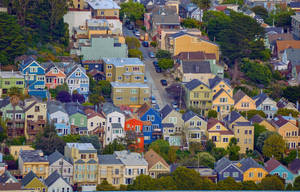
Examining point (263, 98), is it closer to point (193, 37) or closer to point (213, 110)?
point (213, 110)

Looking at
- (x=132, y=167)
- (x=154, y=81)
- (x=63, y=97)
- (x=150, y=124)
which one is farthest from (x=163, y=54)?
(x=132, y=167)

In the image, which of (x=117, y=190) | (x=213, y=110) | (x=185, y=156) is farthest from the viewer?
(x=213, y=110)

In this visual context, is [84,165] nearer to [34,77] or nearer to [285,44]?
[34,77]

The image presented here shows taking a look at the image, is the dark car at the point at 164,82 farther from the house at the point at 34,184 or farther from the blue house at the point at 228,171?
the house at the point at 34,184

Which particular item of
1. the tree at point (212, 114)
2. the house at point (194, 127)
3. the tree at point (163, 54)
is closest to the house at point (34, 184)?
the house at point (194, 127)

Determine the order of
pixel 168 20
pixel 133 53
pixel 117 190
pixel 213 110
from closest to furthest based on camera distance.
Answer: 1. pixel 117 190
2. pixel 213 110
3. pixel 133 53
4. pixel 168 20

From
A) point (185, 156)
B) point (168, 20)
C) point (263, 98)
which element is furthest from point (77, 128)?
point (168, 20)

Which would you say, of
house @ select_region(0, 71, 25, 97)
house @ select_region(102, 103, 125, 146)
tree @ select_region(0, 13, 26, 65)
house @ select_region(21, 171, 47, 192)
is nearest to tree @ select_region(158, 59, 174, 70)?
tree @ select_region(0, 13, 26, 65)
